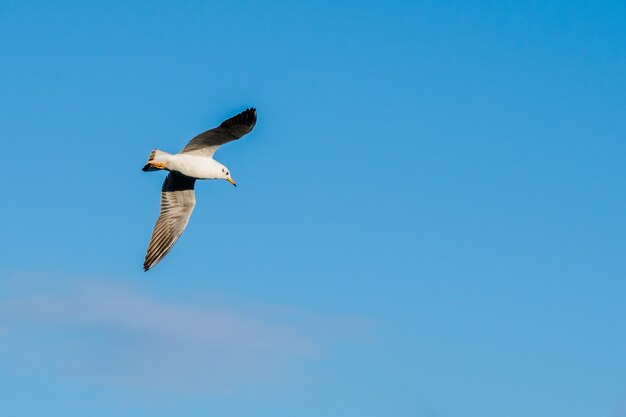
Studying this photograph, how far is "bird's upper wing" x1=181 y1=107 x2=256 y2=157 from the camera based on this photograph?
113 ft

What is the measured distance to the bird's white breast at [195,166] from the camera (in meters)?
35.2

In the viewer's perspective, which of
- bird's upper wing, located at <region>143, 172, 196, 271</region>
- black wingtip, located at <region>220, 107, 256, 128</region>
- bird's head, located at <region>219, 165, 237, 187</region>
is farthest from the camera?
bird's upper wing, located at <region>143, 172, 196, 271</region>

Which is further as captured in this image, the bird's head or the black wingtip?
the bird's head

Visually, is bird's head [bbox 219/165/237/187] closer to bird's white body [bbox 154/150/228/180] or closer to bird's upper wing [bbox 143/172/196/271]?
bird's white body [bbox 154/150/228/180]

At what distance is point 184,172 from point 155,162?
1.30m

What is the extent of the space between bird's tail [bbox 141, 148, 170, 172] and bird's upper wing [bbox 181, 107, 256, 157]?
118cm

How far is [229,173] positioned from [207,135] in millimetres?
2800

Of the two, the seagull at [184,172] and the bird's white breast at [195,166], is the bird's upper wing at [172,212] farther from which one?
the bird's white breast at [195,166]

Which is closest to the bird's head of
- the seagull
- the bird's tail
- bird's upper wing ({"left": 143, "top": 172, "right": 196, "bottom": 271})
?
the seagull

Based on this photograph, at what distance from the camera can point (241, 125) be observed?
3472 cm

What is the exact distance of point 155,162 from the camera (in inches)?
1372

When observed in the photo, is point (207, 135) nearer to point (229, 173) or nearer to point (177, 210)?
point (229, 173)

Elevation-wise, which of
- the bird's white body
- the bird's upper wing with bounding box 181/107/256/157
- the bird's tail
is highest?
the bird's upper wing with bounding box 181/107/256/157

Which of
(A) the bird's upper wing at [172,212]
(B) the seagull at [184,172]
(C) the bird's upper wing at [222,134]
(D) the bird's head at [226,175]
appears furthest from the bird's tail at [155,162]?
(A) the bird's upper wing at [172,212]
